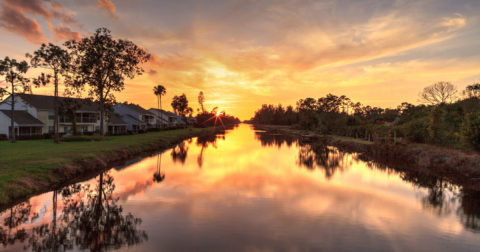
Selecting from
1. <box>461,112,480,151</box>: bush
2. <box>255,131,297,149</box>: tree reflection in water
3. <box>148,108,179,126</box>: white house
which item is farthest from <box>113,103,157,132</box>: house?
<box>461,112,480,151</box>: bush

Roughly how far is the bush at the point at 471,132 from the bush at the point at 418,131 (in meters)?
8.34

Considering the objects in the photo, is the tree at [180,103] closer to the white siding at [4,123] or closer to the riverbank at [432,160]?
the white siding at [4,123]

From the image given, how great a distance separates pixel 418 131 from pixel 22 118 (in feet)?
194

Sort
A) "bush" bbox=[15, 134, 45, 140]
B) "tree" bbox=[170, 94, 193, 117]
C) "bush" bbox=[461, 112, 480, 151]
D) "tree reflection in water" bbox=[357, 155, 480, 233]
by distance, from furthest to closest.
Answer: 1. "tree" bbox=[170, 94, 193, 117]
2. "bush" bbox=[15, 134, 45, 140]
3. "bush" bbox=[461, 112, 480, 151]
4. "tree reflection in water" bbox=[357, 155, 480, 233]

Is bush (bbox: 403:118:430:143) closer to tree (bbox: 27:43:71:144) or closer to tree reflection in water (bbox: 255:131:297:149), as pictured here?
tree reflection in water (bbox: 255:131:297:149)

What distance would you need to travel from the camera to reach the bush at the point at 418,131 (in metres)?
29.8

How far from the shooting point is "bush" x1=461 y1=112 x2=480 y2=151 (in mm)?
20062

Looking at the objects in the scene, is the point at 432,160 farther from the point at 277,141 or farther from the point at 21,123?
the point at 21,123

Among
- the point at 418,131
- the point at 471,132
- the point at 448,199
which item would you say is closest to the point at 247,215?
the point at 448,199

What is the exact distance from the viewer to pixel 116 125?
56125mm

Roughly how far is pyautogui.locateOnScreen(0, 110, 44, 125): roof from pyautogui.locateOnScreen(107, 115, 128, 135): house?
13561 mm

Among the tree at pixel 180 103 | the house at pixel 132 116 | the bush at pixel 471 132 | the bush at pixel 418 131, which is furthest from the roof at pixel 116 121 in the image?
the tree at pixel 180 103

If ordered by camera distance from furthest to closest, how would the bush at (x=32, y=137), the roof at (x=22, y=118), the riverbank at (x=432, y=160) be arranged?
the roof at (x=22, y=118) < the bush at (x=32, y=137) < the riverbank at (x=432, y=160)

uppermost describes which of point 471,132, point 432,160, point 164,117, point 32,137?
point 164,117
